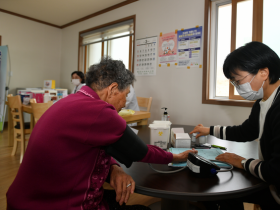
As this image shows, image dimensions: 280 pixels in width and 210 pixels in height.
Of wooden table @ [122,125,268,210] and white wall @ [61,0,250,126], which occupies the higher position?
white wall @ [61,0,250,126]

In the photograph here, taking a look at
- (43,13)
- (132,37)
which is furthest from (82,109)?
(43,13)

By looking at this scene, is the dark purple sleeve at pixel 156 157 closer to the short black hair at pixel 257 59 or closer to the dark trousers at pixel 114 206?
the dark trousers at pixel 114 206

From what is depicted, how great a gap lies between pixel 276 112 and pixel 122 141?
0.71 m

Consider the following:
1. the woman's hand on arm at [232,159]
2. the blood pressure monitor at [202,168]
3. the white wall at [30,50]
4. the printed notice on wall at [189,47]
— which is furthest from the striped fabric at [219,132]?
the white wall at [30,50]

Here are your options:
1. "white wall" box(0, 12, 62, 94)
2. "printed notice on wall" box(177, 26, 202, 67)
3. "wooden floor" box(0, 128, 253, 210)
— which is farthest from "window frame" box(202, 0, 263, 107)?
"white wall" box(0, 12, 62, 94)

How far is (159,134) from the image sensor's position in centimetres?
108

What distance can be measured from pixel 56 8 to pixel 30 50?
4.50 ft

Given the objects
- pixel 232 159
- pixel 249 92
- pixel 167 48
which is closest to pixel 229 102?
pixel 167 48

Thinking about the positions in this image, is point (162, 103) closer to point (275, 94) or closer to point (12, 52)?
point (275, 94)

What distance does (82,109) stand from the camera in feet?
2.26

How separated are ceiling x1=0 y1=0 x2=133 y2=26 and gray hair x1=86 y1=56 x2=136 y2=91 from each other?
3.41 meters

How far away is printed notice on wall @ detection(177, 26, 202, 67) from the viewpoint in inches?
109

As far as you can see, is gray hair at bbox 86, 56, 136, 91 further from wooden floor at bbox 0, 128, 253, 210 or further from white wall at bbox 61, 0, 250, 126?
white wall at bbox 61, 0, 250, 126

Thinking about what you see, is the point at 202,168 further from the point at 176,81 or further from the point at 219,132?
the point at 176,81
